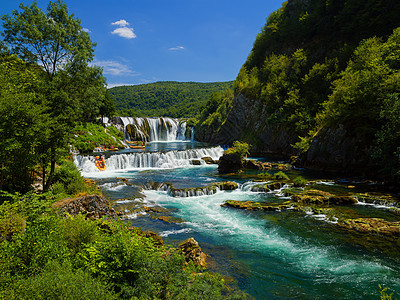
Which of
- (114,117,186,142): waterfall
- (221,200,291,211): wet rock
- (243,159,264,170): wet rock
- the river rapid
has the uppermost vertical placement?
(114,117,186,142): waterfall

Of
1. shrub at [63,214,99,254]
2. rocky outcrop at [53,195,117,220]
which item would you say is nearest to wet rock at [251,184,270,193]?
rocky outcrop at [53,195,117,220]

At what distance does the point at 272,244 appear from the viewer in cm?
1075

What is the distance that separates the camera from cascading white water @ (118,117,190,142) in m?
63.7

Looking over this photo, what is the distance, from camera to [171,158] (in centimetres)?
3491

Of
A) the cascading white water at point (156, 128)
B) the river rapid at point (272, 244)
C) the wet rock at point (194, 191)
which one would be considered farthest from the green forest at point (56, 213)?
the cascading white water at point (156, 128)

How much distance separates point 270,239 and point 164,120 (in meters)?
65.9

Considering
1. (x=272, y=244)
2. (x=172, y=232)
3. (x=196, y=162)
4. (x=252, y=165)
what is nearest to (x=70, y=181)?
(x=172, y=232)

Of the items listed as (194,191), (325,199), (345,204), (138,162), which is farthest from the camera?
(138,162)

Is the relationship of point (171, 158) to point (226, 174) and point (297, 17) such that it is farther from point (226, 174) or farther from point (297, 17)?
point (297, 17)

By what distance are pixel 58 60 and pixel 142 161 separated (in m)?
20.3

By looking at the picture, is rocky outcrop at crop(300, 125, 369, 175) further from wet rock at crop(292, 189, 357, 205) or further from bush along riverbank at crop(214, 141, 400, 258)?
wet rock at crop(292, 189, 357, 205)

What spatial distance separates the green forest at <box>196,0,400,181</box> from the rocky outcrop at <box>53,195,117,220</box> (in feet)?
66.1

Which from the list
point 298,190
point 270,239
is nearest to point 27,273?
point 270,239

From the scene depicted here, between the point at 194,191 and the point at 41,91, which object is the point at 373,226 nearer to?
the point at 194,191
